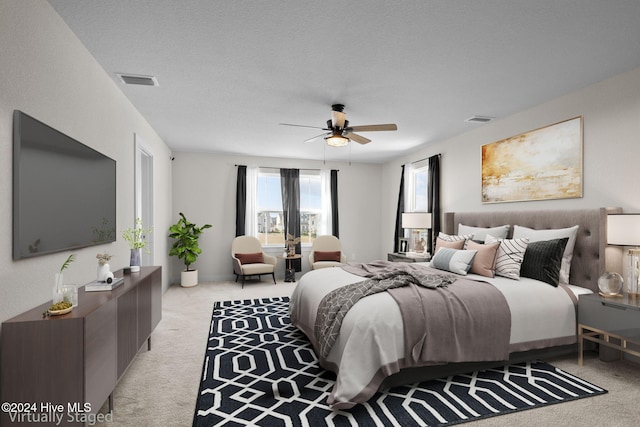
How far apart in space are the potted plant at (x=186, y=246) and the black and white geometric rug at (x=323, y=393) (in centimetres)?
316

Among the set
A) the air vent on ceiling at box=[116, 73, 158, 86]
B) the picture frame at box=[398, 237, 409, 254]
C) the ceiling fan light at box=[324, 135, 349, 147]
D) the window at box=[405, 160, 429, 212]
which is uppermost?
the air vent on ceiling at box=[116, 73, 158, 86]

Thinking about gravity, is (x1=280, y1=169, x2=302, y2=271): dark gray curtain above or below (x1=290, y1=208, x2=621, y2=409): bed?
above

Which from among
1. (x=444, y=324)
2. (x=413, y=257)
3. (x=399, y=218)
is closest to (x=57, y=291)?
(x=444, y=324)

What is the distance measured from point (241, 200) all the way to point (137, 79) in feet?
12.6

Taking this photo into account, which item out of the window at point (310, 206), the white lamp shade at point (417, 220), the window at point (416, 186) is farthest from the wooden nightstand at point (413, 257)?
the window at point (310, 206)

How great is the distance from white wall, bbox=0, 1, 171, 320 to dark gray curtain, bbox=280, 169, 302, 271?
382 cm

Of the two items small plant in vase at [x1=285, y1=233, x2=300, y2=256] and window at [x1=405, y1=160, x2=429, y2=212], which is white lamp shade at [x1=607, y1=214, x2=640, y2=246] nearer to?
window at [x1=405, y1=160, x2=429, y2=212]

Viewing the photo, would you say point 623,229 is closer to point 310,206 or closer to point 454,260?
point 454,260

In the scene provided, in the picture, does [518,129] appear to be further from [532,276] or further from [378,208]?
[378,208]

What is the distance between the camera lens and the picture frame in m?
6.59

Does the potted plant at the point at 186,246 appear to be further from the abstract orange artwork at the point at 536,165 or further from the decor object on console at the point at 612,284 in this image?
the decor object on console at the point at 612,284

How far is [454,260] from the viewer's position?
366cm

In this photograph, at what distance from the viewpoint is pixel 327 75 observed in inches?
123

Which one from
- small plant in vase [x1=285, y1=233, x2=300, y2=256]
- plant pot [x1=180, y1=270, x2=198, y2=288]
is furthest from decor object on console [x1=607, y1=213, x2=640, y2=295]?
plant pot [x1=180, y1=270, x2=198, y2=288]
